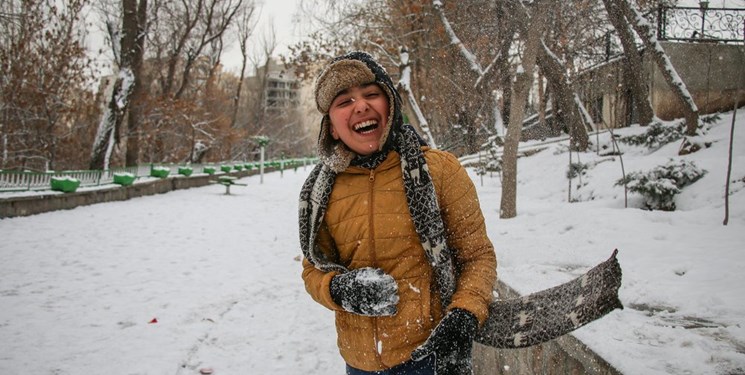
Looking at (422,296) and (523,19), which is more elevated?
(523,19)

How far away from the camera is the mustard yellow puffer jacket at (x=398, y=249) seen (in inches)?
60.3

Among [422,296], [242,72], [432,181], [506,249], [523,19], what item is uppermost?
[242,72]

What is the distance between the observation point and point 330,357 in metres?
3.54

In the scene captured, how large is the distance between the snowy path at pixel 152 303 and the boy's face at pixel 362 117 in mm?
Result: 2402

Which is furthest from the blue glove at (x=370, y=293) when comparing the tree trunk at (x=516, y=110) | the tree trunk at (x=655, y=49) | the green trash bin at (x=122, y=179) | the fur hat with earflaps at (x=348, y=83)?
the green trash bin at (x=122, y=179)

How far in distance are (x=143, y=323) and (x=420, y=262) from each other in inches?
145

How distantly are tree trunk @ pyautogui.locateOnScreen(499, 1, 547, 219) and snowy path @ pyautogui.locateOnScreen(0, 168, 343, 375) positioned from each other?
3.50 metres

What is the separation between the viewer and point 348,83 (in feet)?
5.45

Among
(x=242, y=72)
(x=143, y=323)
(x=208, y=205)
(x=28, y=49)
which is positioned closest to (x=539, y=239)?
Result: (x=143, y=323)

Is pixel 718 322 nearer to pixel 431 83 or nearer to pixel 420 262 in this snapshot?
pixel 420 262

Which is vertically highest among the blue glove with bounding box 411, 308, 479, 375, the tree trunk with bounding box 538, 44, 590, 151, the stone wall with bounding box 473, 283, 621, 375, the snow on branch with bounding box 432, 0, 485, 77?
the snow on branch with bounding box 432, 0, 485, 77

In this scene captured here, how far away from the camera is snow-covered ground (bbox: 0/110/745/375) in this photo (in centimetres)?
231

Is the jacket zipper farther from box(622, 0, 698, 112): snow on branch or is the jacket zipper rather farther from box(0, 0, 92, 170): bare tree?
box(0, 0, 92, 170): bare tree

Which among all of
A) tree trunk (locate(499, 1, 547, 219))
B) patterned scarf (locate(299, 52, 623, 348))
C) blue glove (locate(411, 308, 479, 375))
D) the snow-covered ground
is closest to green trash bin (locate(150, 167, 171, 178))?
the snow-covered ground
